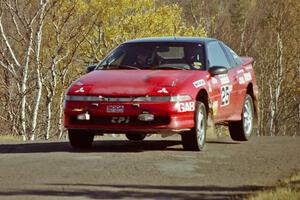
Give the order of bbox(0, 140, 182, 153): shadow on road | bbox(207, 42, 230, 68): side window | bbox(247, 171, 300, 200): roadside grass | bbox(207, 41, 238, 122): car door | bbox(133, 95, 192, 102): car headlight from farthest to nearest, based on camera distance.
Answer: bbox(207, 42, 230, 68): side window, bbox(207, 41, 238, 122): car door, bbox(0, 140, 182, 153): shadow on road, bbox(133, 95, 192, 102): car headlight, bbox(247, 171, 300, 200): roadside grass

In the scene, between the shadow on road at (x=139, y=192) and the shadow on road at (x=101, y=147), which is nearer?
the shadow on road at (x=139, y=192)

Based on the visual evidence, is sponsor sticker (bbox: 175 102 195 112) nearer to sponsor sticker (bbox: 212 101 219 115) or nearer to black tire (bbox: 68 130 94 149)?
sponsor sticker (bbox: 212 101 219 115)

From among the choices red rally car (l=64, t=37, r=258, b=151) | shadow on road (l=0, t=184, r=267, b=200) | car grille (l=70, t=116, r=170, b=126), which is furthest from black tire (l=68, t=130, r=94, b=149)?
shadow on road (l=0, t=184, r=267, b=200)

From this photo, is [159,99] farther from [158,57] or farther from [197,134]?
[158,57]

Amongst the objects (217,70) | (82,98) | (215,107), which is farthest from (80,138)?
(217,70)

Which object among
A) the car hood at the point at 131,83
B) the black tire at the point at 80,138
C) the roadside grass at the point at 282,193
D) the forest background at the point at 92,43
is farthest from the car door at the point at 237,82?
the forest background at the point at 92,43

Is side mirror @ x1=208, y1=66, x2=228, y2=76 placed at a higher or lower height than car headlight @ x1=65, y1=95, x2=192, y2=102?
higher

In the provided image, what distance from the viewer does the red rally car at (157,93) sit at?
32.0 feet

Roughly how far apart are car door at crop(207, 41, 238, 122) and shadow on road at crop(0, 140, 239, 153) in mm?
760

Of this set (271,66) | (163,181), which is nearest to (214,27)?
(271,66)

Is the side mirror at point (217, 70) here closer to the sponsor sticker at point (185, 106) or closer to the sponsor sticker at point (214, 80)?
the sponsor sticker at point (214, 80)

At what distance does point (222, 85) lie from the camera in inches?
444

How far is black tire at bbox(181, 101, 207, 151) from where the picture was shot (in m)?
10.1

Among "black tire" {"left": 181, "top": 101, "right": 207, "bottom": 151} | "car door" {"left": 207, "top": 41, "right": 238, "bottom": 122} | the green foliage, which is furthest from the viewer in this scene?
the green foliage
